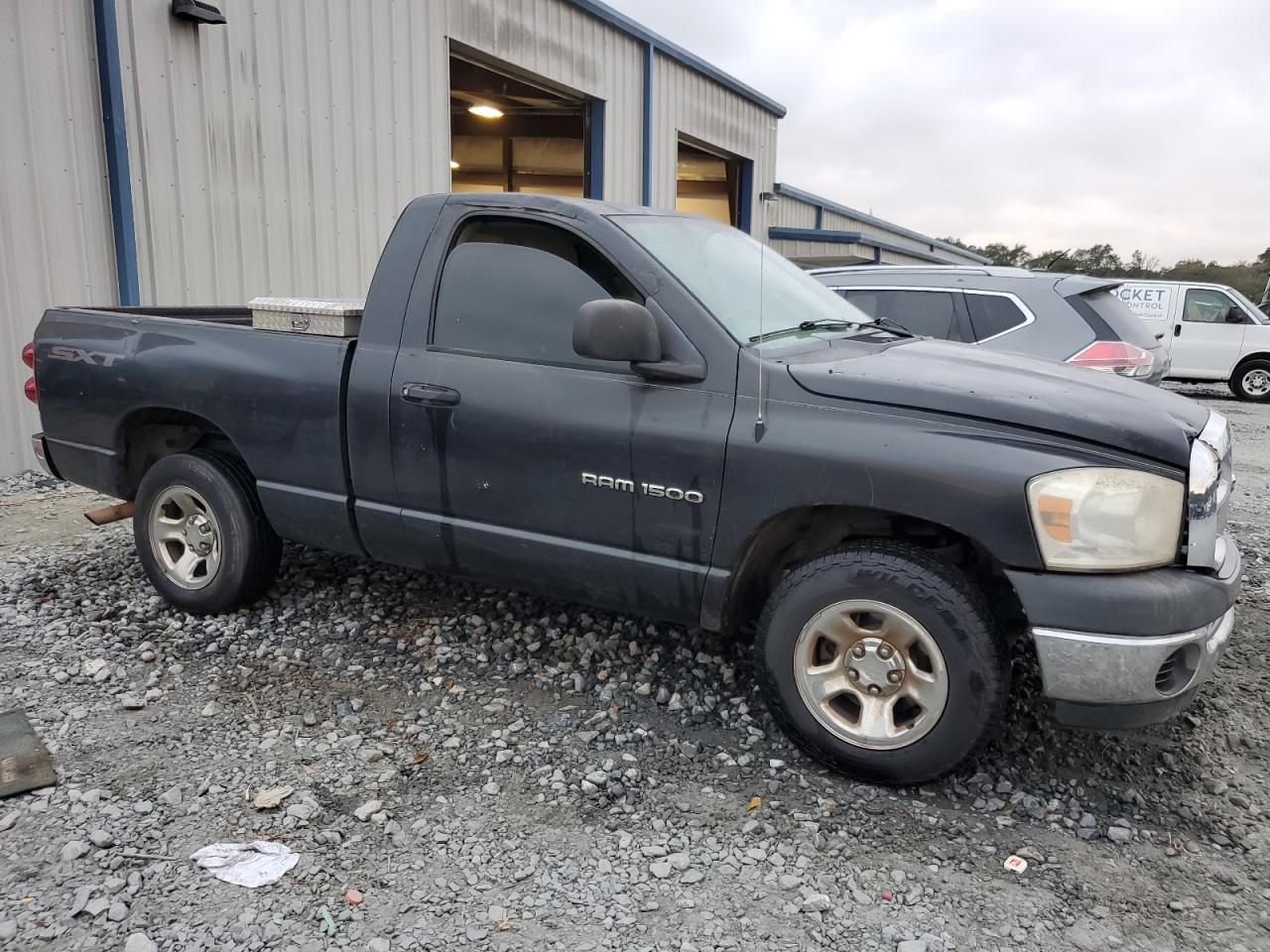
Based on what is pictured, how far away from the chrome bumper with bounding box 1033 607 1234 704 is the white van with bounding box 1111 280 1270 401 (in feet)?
47.7

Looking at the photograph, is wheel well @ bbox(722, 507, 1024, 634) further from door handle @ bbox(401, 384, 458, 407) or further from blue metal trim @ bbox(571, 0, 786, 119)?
blue metal trim @ bbox(571, 0, 786, 119)

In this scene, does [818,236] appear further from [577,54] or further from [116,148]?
[116,148]

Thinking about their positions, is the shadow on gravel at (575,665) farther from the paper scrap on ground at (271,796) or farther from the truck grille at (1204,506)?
the truck grille at (1204,506)

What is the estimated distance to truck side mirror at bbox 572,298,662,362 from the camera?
3146 millimetres

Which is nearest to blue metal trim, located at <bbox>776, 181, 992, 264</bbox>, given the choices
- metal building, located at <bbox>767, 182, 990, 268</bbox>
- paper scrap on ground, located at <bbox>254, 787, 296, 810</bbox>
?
metal building, located at <bbox>767, 182, 990, 268</bbox>

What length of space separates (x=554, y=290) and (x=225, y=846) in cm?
217

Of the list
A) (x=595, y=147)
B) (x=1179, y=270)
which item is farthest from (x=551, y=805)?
(x=1179, y=270)

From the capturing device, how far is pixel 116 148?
737cm

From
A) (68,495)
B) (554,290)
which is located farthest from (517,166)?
(554,290)

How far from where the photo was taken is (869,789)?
3123mm

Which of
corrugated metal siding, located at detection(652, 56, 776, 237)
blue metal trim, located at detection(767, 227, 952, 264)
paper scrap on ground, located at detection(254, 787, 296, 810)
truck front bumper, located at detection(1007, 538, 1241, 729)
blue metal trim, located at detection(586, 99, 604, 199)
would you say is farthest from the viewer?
blue metal trim, located at detection(767, 227, 952, 264)

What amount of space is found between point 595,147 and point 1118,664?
12.2m

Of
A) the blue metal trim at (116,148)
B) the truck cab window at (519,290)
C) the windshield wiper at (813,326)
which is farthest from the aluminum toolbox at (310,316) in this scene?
the blue metal trim at (116,148)

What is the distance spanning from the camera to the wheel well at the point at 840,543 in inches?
124
